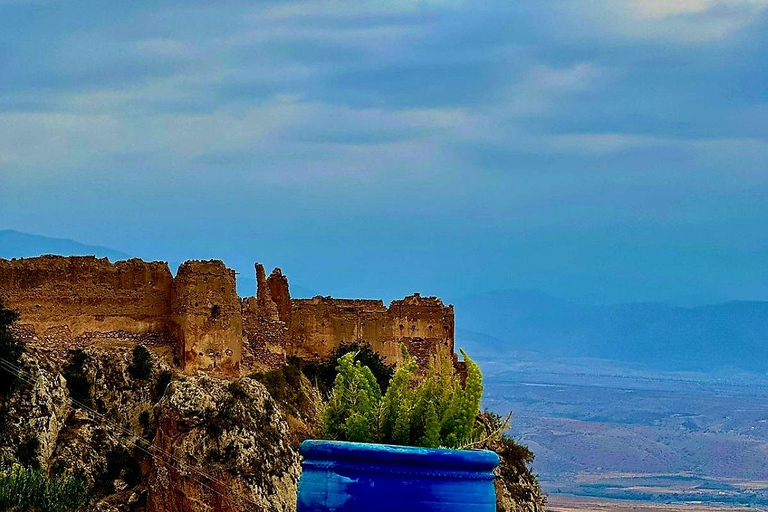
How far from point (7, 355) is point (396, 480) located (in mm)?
43706

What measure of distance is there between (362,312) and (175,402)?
13584 mm

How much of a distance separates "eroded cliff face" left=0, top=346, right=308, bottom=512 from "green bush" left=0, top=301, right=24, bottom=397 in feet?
1.09

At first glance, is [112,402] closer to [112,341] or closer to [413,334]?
[112,341]

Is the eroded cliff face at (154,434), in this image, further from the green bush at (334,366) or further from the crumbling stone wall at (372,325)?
the crumbling stone wall at (372,325)

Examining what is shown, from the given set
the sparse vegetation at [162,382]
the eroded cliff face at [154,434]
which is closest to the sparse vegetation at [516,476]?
the eroded cliff face at [154,434]

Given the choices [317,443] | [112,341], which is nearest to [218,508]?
[112,341]

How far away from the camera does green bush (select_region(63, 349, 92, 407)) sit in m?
60.7

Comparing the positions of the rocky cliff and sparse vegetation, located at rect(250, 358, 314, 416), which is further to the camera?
sparse vegetation, located at rect(250, 358, 314, 416)

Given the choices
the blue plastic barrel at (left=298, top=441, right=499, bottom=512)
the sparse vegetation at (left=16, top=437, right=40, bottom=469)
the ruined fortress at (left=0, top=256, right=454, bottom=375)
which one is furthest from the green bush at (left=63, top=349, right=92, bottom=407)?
the blue plastic barrel at (left=298, top=441, right=499, bottom=512)

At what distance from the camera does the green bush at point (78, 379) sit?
60656mm

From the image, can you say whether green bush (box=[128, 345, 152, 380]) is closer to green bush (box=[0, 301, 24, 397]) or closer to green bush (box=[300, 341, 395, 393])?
green bush (box=[0, 301, 24, 397])

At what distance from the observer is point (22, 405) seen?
5797cm

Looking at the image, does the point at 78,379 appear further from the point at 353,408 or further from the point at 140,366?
the point at 353,408

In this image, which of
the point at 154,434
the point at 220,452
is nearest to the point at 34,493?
the point at 154,434
